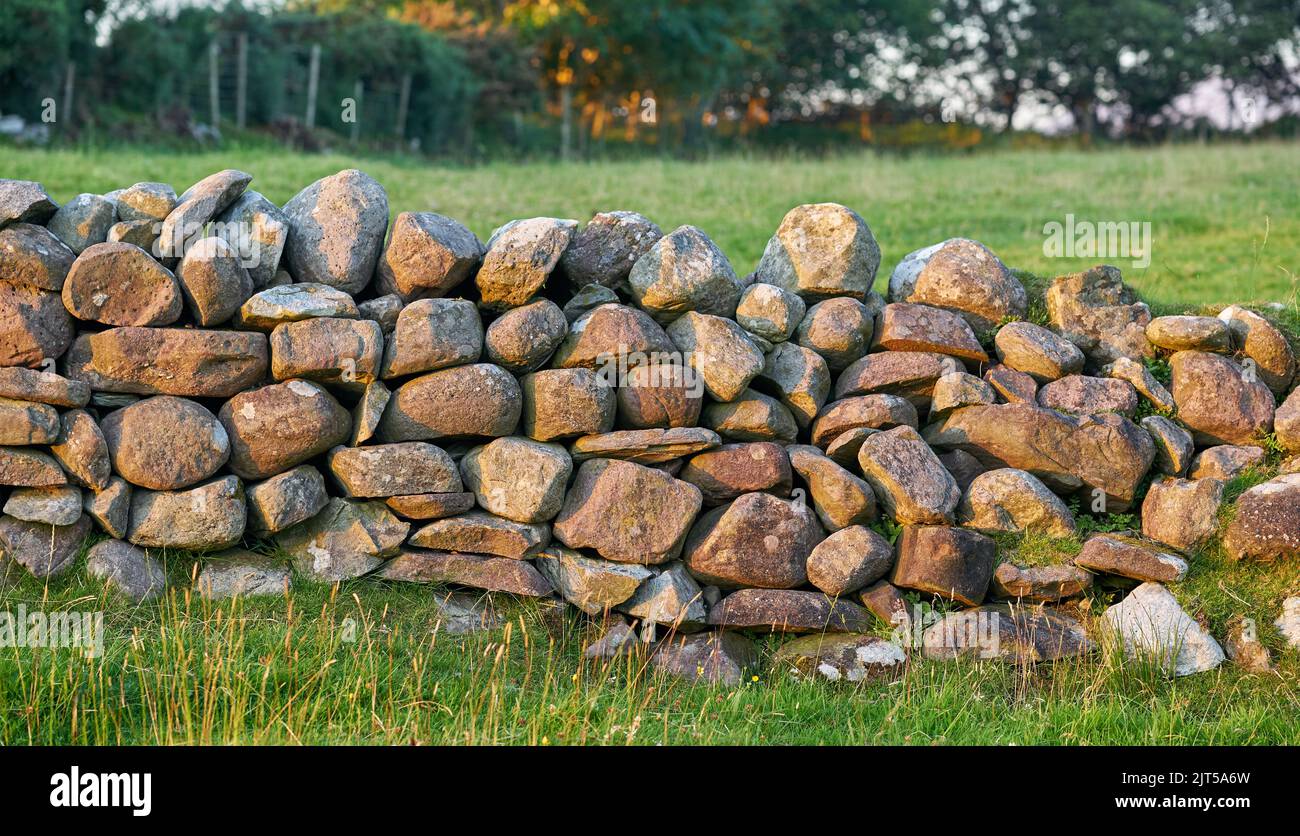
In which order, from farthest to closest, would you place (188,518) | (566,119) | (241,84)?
(566,119)
(241,84)
(188,518)

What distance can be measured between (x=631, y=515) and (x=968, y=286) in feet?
7.73

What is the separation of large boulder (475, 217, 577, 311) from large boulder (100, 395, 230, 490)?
1492 mm

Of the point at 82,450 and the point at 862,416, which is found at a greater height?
the point at 862,416

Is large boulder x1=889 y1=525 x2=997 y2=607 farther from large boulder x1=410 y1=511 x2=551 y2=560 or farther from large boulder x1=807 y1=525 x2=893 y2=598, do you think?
large boulder x1=410 y1=511 x2=551 y2=560

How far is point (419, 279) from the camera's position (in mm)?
5668

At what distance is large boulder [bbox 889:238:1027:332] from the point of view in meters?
6.34

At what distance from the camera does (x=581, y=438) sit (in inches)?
226

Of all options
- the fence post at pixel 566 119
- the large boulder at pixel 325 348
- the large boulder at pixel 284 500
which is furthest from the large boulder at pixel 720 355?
the fence post at pixel 566 119

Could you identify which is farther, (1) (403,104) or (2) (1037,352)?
(1) (403,104)

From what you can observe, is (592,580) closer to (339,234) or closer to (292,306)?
(292,306)

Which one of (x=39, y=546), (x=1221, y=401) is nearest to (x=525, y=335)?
(x=39, y=546)

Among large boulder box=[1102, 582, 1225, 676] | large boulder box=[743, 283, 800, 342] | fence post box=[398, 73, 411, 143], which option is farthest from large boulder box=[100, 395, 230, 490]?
fence post box=[398, 73, 411, 143]
